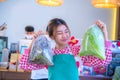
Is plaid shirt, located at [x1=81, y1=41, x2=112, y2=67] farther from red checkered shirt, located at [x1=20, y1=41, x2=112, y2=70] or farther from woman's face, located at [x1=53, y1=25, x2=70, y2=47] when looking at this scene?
woman's face, located at [x1=53, y1=25, x2=70, y2=47]

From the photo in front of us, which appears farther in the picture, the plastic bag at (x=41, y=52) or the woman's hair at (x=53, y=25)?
the woman's hair at (x=53, y=25)

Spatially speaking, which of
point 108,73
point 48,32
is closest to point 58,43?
point 48,32

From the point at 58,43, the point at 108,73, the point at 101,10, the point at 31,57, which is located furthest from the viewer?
the point at 101,10

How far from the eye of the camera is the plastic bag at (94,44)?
1.09m

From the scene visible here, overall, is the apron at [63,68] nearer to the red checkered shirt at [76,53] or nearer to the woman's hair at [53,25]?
the red checkered shirt at [76,53]

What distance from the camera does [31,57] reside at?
1.10m

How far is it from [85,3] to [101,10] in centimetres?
37

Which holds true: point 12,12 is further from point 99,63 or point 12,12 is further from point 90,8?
point 99,63

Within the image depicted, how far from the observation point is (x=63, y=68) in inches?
45.0

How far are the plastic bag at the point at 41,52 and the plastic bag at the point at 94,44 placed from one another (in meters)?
0.16

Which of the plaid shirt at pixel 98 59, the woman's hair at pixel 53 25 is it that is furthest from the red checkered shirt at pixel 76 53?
the woman's hair at pixel 53 25

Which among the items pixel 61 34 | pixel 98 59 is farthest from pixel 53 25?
pixel 98 59

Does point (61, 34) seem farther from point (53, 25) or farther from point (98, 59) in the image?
point (98, 59)

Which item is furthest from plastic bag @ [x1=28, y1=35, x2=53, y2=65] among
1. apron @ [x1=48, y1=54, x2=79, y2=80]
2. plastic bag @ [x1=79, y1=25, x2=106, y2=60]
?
plastic bag @ [x1=79, y1=25, x2=106, y2=60]
